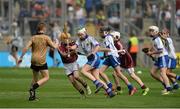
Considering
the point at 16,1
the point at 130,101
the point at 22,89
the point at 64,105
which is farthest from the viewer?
the point at 16,1

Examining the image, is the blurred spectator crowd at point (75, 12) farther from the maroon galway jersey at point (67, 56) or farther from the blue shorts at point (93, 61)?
the maroon galway jersey at point (67, 56)

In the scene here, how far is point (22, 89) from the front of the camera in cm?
2623

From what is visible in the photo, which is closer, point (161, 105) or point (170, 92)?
point (161, 105)

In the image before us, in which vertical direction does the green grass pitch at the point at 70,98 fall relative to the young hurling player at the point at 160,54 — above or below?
below

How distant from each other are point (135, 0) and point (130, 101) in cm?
2504

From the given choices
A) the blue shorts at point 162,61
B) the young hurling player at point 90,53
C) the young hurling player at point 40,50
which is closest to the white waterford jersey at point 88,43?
the young hurling player at point 90,53

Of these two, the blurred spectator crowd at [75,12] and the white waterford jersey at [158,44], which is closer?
the white waterford jersey at [158,44]

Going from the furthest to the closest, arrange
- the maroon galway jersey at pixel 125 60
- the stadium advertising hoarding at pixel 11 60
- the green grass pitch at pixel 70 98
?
the stadium advertising hoarding at pixel 11 60
the maroon galway jersey at pixel 125 60
the green grass pitch at pixel 70 98

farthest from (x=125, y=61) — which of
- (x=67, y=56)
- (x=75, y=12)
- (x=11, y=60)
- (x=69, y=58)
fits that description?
(x=75, y=12)

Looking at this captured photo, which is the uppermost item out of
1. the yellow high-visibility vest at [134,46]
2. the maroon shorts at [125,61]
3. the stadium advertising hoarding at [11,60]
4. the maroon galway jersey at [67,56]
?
the maroon galway jersey at [67,56]

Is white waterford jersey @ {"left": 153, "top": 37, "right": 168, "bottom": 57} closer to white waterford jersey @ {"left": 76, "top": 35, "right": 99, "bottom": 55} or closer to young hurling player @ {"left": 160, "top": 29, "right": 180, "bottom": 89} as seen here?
young hurling player @ {"left": 160, "top": 29, "right": 180, "bottom": 89}

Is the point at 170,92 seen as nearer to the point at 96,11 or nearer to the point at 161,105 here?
the point at 161,105

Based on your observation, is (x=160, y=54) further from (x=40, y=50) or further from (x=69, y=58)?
(x=40, y=50)

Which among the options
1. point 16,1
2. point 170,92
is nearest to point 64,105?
point 170,92
